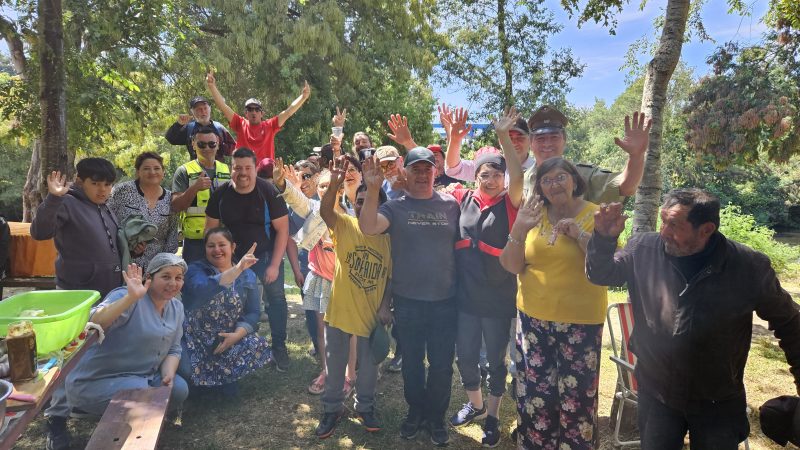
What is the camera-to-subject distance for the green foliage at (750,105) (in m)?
9.30

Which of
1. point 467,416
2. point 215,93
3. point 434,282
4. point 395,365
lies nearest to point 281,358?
point 395,365

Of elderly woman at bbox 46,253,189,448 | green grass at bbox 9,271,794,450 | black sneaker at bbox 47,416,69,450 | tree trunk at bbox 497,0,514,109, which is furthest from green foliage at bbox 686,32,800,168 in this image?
black sneaker at bbox 47,416,69,450

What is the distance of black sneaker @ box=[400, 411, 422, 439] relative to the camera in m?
3.47

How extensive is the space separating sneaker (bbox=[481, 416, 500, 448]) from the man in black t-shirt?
2216 millimetres

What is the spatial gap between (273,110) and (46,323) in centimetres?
1216

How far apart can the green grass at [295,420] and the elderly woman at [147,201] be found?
53.8 inches

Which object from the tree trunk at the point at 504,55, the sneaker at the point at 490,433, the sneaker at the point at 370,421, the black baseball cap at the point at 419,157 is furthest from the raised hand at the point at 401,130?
the tree trunk at the point at 504,55

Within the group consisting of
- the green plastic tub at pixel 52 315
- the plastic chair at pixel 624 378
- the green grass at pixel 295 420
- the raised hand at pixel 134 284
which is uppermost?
the raised hand at pixel 134 284

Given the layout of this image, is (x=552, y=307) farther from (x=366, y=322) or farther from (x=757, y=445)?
(x=757, y=445)

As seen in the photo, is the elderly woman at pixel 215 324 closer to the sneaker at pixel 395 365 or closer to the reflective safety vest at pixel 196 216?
the reflective safety vest at pixel 196 216

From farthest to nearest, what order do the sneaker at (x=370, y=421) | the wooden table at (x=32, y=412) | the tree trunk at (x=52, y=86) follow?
the tree trunk at (x=52, y=86) → the sneaker at (x=370, y=421) → the wooden table at (x=32, y=412)

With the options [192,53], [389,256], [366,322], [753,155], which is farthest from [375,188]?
[753,155]

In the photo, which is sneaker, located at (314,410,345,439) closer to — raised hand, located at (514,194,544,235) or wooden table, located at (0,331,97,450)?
wooden table, located at (0,331,97,450)

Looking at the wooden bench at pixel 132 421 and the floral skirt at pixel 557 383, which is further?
the floral skirt at pixel 557 383
